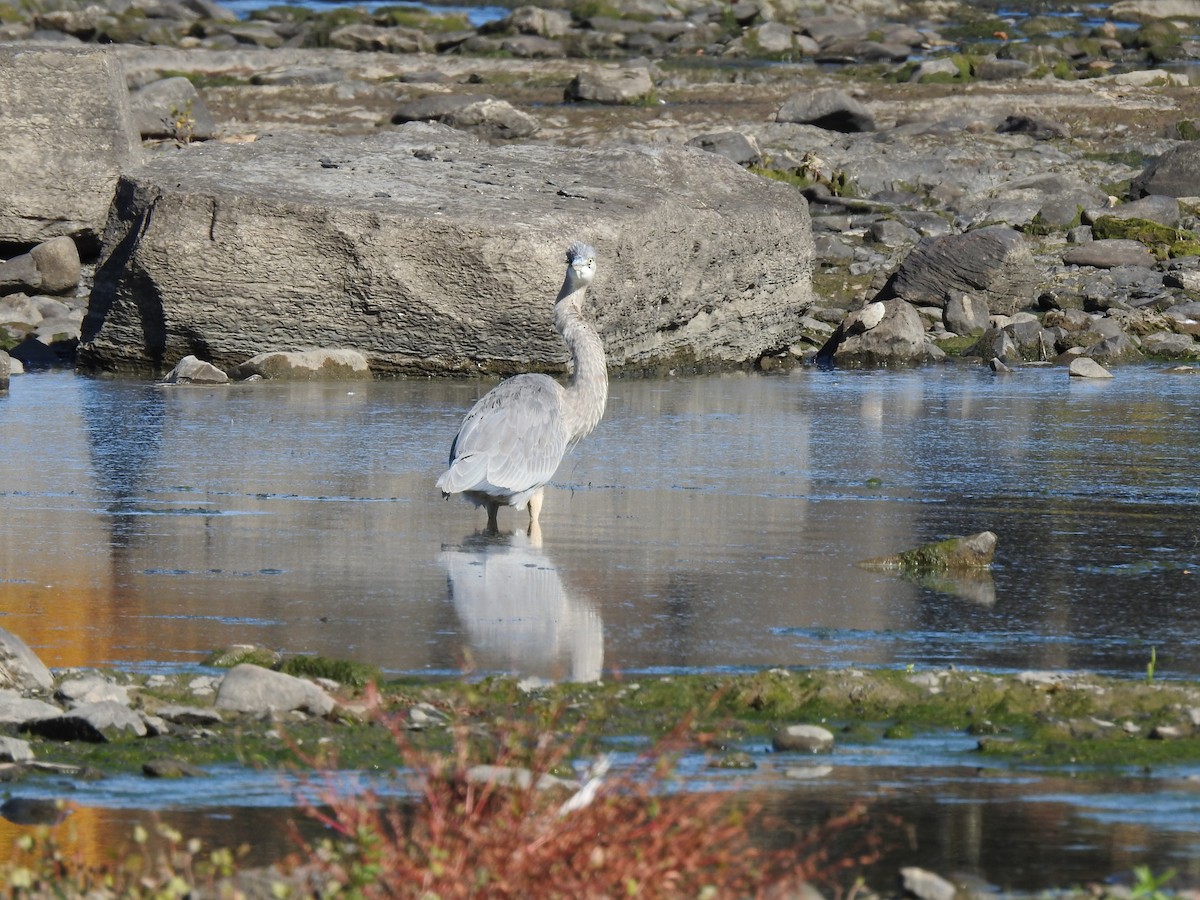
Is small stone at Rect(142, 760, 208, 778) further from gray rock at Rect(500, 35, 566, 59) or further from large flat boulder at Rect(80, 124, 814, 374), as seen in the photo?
gray rock at Rect(500, 35, 566, 59)

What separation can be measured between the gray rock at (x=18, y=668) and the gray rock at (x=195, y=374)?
28.6 feet

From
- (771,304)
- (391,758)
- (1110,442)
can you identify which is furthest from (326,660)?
(771,304)

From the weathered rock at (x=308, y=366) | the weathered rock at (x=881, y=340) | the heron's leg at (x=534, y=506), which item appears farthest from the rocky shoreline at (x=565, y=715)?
the weathered rock at (x=881, y=340)

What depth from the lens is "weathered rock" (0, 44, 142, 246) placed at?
58.0 feet

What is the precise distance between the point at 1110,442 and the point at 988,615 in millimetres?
4878

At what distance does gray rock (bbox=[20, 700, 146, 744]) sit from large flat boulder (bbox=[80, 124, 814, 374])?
9064 mm

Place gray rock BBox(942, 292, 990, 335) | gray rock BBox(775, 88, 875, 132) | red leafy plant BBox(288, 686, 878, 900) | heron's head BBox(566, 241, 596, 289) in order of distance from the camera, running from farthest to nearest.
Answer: gray rock BBox(775, 88, 875, 132) → gray rock BBox(942, 292, 990, 335) → heron's head BBox(566, 241, 596, 289) → red leafy plant BBox(288, 686, 878, 900)

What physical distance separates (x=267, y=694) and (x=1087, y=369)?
11.1m

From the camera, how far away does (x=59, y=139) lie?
17.9m

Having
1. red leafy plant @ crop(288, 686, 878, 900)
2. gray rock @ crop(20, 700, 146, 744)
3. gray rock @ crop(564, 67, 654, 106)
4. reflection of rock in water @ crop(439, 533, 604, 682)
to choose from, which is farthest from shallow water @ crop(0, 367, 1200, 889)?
gray rock @ crop(564, 67, 654, 106)

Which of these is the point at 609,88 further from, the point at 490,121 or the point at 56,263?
the point at 56,263

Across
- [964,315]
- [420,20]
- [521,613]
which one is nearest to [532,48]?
[420,20]

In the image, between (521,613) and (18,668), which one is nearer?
(18,668)

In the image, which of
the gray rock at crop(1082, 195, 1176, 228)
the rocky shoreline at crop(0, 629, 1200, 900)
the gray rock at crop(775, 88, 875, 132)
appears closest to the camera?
the rocky shoreline at crop(0, 629, 1200, 900)
